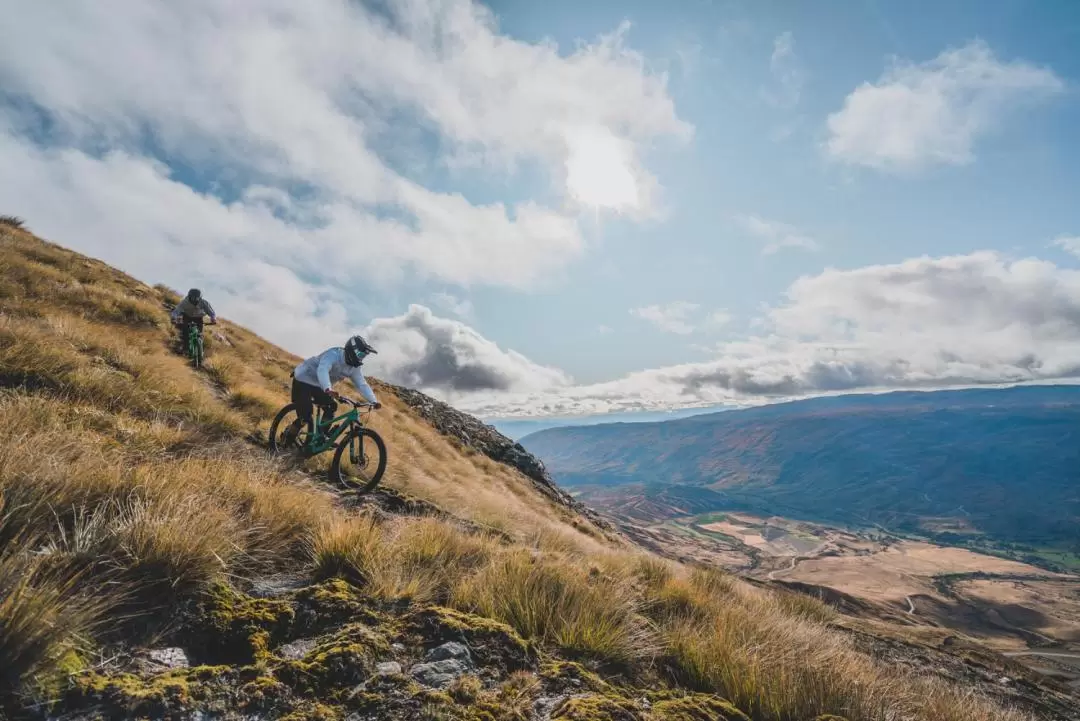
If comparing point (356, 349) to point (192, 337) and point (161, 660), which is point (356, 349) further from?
point (192, 337)

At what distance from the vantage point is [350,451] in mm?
10852

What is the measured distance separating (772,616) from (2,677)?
24.6ft

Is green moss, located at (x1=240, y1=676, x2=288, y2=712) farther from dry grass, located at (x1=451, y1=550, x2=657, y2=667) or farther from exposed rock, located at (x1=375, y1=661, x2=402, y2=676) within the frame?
dry grass, located at (x1=451, y1=550, x2=657, y2=667)

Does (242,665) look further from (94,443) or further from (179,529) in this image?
(94,443)

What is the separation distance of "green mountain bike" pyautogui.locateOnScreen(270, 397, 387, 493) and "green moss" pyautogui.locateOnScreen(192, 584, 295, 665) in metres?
6.84

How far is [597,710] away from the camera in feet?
10.6

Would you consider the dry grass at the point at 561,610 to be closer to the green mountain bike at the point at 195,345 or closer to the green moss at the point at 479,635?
the green moss at the point at 479,635

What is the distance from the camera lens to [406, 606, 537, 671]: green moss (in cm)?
374

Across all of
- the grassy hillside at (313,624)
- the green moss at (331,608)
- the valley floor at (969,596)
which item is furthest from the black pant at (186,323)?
the valley floor at (969,596)

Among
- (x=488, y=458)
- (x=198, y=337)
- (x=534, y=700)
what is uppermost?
(x=198, y=337)

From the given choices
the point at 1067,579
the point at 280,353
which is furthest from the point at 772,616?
the point at 1067,579

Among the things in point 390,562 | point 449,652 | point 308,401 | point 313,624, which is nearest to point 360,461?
point 308,401

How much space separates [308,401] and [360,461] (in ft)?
6.29

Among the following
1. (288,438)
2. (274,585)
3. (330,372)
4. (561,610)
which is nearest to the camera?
(274,585)
